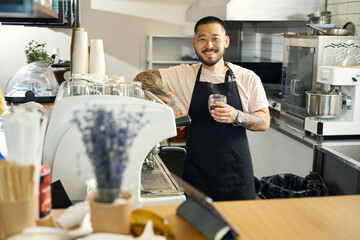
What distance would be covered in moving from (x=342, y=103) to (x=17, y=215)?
2896mm

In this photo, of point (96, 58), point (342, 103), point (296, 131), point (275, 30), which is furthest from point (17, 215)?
point (275, 30)

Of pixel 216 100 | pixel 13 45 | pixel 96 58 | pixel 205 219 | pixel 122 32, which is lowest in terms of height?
pixel 205 219

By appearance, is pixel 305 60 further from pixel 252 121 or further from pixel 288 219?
pixel 288 219

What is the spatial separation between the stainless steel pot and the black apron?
34.9 inches

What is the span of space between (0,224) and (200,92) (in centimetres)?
181

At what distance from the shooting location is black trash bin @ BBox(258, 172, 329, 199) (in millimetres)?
3518

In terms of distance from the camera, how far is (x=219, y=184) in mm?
2910

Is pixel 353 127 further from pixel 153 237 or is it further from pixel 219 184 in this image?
pixel 153 237

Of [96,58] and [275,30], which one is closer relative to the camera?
[96,58]

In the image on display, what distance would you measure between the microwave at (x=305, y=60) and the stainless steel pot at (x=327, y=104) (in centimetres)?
23

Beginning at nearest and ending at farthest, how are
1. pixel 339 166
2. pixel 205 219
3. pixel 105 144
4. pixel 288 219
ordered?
pixel 105 144
pixel 205 219
pixel 288 219
pixel 339 166

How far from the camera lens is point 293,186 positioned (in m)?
3.89

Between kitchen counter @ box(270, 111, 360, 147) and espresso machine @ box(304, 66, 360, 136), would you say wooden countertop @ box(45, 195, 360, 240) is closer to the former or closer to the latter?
espresso machine @ box(304, 66, 360, 136)

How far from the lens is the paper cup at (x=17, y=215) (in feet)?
3.93
